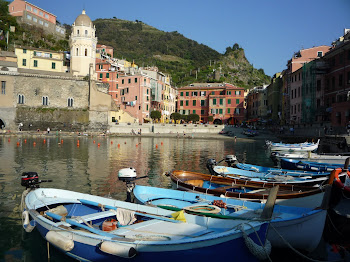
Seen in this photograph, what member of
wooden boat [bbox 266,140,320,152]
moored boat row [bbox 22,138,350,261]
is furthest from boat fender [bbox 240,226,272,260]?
wooden boat [bbox 266,140,320,152]

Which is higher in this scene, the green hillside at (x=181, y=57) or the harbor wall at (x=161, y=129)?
the green hillside at (x=181, y=57)

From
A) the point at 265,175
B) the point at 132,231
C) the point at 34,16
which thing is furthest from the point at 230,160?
the point at 34,16

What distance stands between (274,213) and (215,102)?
74.1 m

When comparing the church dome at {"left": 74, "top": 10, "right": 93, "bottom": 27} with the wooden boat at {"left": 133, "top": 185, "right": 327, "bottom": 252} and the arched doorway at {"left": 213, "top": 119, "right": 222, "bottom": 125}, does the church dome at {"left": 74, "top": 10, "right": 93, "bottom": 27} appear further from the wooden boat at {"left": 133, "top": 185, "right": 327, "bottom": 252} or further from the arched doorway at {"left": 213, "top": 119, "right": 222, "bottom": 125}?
the wooden boat at {"left": 133, "top": 185, "right": 327, "bottom": 252}

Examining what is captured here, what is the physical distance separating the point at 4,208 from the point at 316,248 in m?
11.3

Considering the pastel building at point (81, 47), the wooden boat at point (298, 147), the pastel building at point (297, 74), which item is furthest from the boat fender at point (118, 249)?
the pastel building at point (81, 47)

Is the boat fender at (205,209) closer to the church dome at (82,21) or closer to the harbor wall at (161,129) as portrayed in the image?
the harbor wall at (161,129)

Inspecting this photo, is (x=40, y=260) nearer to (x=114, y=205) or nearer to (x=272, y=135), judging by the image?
(x=114, y=205)

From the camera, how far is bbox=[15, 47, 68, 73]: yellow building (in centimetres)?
6919

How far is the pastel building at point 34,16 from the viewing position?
84.6 meters

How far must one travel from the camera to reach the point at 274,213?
340 inches

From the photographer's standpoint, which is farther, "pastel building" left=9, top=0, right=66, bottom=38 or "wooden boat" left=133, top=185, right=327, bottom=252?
"pastel building" left=9, top=0, right=66, bottom=38

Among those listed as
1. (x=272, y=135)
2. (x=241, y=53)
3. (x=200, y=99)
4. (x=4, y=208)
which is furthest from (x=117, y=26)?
(x=4, y=208)

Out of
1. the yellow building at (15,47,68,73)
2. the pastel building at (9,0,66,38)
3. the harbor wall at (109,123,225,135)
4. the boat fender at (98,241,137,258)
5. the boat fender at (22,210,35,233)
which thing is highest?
the pastel building at (9,0,66,38)
